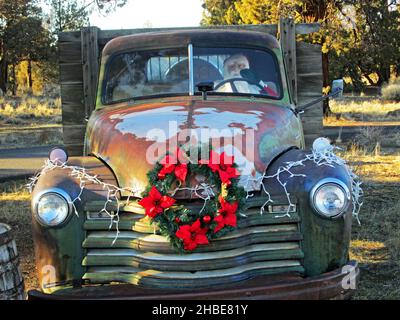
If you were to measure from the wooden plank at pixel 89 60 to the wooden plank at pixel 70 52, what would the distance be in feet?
0.42

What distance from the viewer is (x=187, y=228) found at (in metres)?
3.13

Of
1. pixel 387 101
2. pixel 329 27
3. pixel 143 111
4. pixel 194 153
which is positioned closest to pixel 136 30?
pixel 143 111

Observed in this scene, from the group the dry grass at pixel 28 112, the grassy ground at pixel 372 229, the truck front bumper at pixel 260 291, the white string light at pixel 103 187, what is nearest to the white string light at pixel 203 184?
the white string light at pixel 103 187

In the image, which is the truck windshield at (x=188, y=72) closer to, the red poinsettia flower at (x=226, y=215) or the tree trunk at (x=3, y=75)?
the red poinsettia flower at (x=226, y=215)

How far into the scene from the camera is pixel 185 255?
319 centimetres

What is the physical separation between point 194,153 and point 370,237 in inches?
123

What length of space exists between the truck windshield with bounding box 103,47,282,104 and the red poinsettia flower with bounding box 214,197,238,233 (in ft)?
5.01

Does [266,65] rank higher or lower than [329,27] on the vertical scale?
lower

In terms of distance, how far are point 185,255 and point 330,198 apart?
0.91 metres

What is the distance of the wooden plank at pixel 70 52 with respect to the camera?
614 cm

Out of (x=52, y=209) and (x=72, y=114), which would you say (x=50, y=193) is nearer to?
(x=52, y=209)

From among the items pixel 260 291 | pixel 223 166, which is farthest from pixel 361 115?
pixel 260 291

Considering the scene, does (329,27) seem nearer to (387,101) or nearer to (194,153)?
(387,101)

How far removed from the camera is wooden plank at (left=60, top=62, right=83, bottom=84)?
6203 millimetres
